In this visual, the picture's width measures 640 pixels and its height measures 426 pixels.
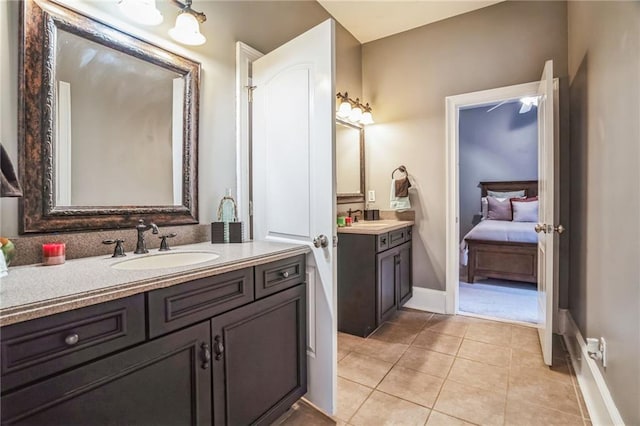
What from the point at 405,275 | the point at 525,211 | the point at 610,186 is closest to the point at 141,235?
the point at 610,186

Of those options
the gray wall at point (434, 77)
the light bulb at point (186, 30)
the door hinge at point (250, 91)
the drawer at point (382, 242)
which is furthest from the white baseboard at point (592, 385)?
the light bulb at point (186, 30)

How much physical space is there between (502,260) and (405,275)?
5.28 feet

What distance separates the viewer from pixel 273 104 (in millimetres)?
1893

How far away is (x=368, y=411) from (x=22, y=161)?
1.93 m

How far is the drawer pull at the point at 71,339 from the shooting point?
2.67 feet

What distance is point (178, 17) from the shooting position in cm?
158

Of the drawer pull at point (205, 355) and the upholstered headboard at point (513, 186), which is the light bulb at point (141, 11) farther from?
the upholstered headboard at point (513, 186)

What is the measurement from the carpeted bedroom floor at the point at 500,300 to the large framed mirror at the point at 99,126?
9.55 ft

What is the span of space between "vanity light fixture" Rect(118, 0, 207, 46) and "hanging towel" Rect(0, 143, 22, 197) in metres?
0.89

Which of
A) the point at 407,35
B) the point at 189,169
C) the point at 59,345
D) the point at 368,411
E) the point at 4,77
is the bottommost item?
the point at 368,411

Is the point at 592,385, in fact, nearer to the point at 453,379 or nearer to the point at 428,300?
the point at 453,379

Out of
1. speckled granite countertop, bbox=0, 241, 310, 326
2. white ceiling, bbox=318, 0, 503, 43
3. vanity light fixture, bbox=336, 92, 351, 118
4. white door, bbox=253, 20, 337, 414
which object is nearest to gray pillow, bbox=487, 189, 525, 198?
white ceiling, bbox=318, 0, 503, 43

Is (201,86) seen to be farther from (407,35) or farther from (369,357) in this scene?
(407,35)

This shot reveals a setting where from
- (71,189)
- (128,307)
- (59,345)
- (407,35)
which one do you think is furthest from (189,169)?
(407,35)
